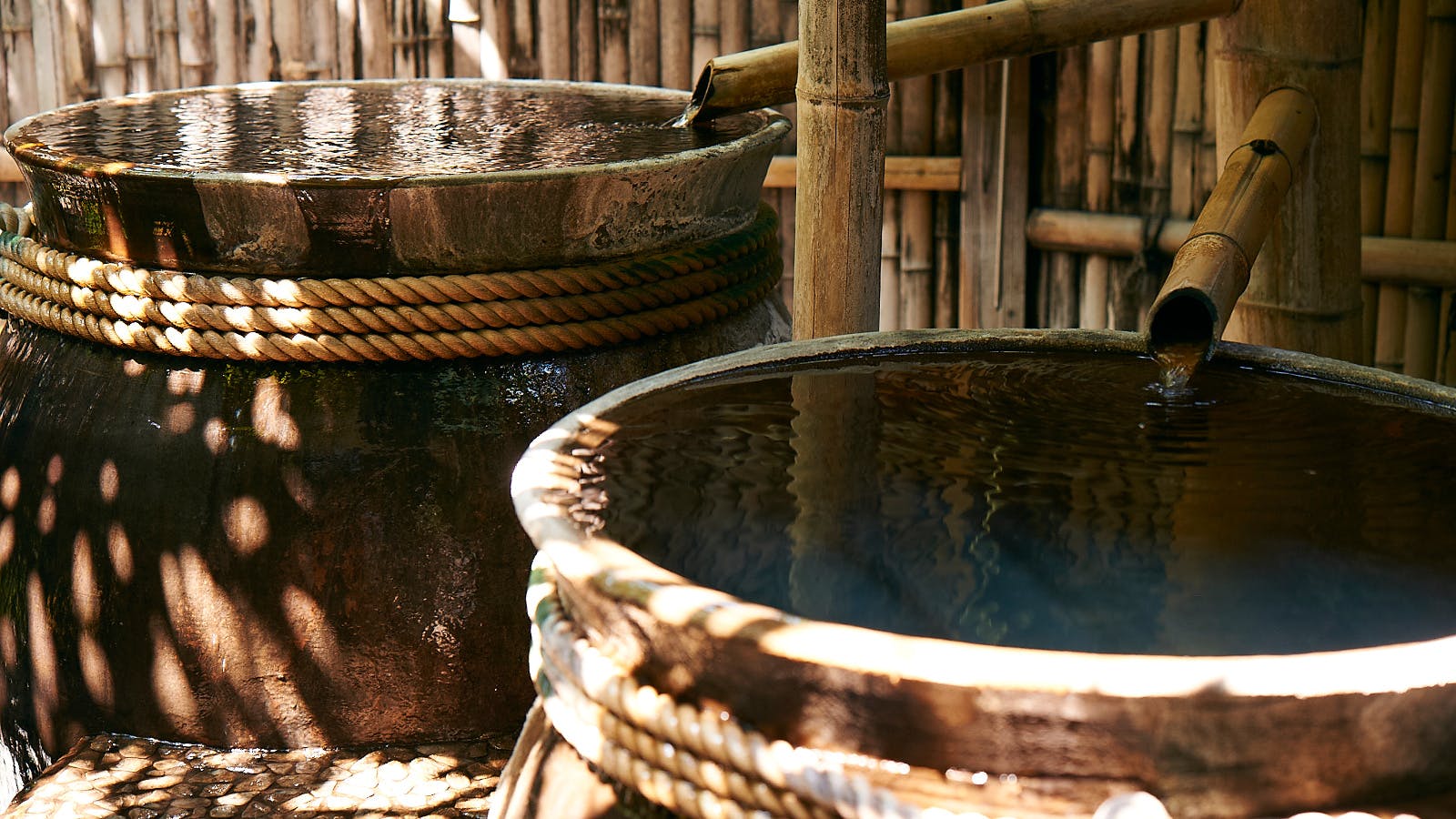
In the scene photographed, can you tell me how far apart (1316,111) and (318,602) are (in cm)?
144

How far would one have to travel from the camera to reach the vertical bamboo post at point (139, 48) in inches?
206

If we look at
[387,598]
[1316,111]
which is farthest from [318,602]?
[1316,111]

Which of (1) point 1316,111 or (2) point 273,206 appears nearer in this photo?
(2) point 273,206

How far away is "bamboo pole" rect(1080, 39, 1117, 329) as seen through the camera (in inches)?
168

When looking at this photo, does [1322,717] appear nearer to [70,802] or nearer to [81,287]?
[70,802]

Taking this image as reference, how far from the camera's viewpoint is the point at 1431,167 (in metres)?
3.70

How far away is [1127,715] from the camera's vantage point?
74 cm

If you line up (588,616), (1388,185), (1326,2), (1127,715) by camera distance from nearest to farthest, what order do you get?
(1127,715)
(588,616)
(1326,2)
(1388,185)

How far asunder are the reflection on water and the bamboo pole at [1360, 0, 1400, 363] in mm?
2586

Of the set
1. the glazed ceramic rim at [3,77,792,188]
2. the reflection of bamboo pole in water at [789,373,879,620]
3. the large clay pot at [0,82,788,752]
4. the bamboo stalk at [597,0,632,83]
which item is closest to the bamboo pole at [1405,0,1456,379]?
the glazed ceramic rim at [3,77,792,188]

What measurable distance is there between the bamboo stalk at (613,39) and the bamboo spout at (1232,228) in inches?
122

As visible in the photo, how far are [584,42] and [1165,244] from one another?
197cm

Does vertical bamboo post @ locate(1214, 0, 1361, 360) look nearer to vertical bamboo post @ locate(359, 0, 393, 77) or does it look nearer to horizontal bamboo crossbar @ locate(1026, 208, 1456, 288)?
horizontal bamboo crossbar @ locate(1026, 208, 1456, 288)

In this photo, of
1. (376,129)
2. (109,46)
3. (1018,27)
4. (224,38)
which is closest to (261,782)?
(376,129)
